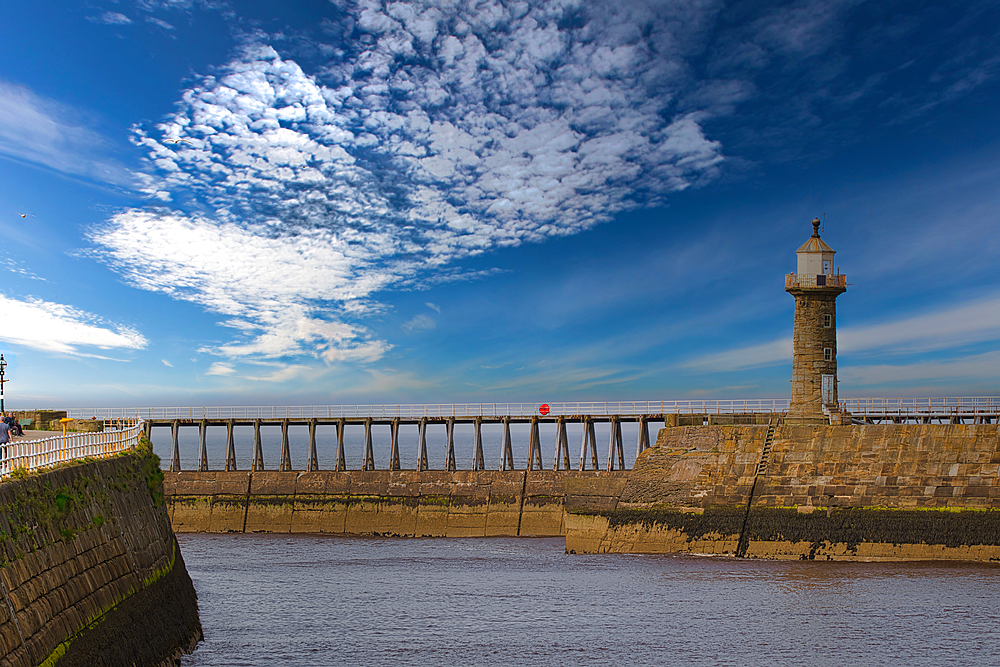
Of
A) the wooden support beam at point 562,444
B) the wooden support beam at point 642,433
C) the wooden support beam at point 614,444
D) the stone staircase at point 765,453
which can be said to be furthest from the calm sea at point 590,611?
the wooden support beam at point 562,444

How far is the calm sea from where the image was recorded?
1630cm

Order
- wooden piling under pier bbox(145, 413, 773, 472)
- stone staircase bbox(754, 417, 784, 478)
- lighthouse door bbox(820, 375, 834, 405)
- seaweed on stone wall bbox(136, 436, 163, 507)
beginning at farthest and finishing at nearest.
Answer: wooden piling under pier bbox(145, 413, 773, 472) < lighthouse door bbox(820, 375, 834, 405) < stone staircase bbox(754, 417, 784, 478) < seaweed on stone wall bbox(136, 436, 163, 507)

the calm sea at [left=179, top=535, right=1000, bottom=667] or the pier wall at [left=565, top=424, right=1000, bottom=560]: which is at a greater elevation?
the pier wall at [left=565, top=424, right=1000, bottom=560]

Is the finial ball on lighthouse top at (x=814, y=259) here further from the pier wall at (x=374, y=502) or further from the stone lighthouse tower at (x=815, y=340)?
the pier wall at (x=374, y=502)

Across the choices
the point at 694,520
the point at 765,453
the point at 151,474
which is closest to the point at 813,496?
the point at 765,453

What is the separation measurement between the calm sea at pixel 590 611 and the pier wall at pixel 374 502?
585cm

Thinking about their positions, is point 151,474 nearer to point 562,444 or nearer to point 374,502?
point 374,502

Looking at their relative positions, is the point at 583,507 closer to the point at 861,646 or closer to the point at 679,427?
the point at 679,427

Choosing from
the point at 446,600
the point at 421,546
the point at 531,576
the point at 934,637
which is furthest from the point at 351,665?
the point at 421,546

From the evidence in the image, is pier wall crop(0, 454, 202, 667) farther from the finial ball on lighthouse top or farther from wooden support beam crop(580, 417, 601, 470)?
the finial ball on lighthouse top

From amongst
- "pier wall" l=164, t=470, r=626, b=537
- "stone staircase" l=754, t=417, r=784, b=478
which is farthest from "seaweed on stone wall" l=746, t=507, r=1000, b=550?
"pier wall" l=164, t=470, r=626, b=537

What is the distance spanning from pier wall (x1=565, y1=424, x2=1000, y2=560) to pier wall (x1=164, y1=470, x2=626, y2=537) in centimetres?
420

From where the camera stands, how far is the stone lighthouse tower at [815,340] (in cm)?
3225

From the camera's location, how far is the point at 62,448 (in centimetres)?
1489
